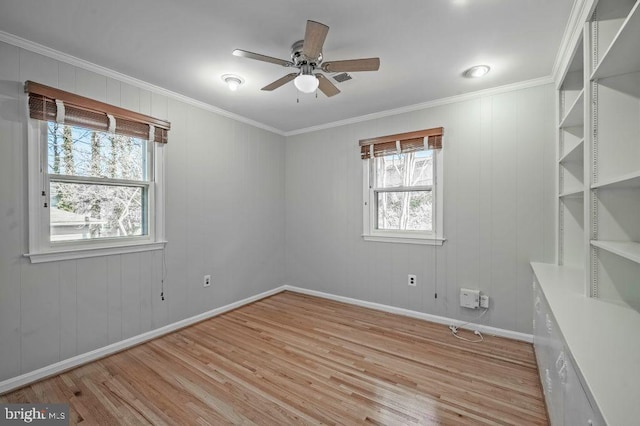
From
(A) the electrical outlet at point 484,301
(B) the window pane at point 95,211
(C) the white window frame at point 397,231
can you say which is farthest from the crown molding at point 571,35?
(B) the window pane at point 95,211

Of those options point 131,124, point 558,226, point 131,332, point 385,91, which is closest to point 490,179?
point 558,226

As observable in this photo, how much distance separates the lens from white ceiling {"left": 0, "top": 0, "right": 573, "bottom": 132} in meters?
1.82

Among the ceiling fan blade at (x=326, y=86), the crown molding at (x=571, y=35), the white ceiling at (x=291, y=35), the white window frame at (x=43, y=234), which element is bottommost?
the white window frame at (x=43, y=234)

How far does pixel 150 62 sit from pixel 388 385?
328 centimetres

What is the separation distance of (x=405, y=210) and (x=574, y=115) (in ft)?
5.98

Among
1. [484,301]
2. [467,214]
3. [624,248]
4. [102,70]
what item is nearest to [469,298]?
[484,301]

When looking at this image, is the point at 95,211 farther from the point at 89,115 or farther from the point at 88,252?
the point at 89,115

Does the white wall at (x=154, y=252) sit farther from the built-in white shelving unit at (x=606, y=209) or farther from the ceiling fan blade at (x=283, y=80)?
the built-in white shelving unit at (x=606, y=209)

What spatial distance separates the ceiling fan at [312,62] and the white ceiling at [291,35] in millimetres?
185

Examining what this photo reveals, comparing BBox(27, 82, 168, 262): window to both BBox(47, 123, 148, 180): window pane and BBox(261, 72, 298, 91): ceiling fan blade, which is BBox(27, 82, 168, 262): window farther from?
BBox(261, 72, 298, 91): ceiling fan blade

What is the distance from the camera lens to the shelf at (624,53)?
3.98ft

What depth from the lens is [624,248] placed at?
138 centimetres

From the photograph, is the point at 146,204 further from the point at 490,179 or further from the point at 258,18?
the point at 490,179

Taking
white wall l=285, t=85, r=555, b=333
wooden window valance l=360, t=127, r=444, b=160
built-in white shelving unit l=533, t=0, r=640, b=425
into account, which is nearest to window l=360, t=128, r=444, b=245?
wooden window valance l=360, t=127, r=444, b=160
